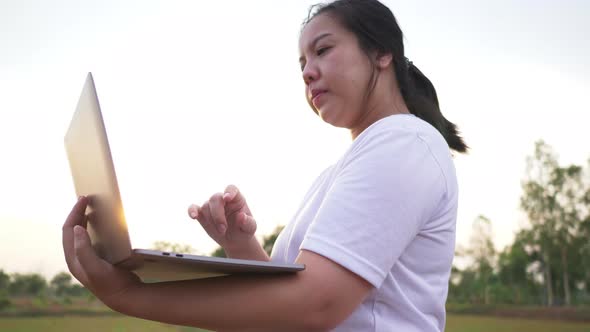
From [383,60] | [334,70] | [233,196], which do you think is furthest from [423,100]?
[233,196]

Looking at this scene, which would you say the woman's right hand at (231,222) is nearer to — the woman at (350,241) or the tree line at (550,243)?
the woman at (350,241)

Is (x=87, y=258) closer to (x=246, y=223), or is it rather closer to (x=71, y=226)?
(x=71, y=226)

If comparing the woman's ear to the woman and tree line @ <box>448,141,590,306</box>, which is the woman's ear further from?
tree line @ <box>448,141,590,306</box>

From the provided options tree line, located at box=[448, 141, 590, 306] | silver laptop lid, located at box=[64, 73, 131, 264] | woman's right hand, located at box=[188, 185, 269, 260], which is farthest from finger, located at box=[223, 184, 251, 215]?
tree line, located at box=[448, 141, 590, 306]

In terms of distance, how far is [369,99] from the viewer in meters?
1.50

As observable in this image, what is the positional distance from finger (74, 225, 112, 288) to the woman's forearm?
10 cm

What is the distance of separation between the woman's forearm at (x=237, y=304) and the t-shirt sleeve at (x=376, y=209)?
0.32 feet

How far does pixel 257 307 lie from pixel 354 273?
0.63 ft

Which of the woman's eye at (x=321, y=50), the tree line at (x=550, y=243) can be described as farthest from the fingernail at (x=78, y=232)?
the tree line at (x=550, y=243)

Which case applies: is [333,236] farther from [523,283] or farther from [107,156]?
[523,283]

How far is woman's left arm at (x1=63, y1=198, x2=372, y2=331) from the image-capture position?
1001 mm

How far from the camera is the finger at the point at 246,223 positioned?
158 centimetres

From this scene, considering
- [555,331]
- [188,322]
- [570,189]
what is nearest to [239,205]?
[188,322]

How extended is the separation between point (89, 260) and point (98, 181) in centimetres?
17
